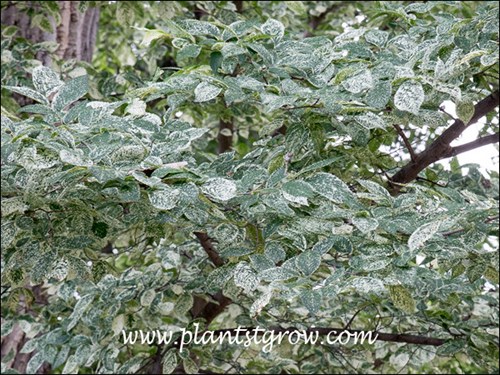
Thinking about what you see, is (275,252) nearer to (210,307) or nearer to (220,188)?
(220,188)

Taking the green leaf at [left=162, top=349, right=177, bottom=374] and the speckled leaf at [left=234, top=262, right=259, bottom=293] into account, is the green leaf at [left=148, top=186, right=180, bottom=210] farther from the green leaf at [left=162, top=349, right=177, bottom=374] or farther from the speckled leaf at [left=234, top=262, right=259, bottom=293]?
the green leaf at [left=162, top=349, right=177, bottom=374]

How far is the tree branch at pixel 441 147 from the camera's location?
1421mm

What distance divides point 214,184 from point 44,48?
135cm

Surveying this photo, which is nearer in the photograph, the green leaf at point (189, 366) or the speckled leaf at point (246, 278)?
the speckled leaf at point (246, 278)

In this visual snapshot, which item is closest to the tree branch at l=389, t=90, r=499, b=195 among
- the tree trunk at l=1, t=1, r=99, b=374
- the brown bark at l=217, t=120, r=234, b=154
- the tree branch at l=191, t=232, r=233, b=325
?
the tree branch at l=191, t=232, r=233, b=325

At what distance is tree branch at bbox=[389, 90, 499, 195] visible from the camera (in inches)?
55.9

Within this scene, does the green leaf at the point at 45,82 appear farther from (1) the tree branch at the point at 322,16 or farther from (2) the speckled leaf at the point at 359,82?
(1) the tree branch at the point at 322,16

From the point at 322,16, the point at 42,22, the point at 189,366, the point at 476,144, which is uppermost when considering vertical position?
the point at 476,144

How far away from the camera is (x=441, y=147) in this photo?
1.46 metres

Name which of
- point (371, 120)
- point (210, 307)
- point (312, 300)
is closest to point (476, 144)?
point (371, 120)

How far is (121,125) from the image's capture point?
41.1 inches

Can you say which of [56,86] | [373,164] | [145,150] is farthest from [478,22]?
[56,86]

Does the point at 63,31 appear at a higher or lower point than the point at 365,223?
lower

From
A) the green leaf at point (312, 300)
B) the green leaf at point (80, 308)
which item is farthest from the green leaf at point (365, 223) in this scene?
the green leaf at point (80, 308)
